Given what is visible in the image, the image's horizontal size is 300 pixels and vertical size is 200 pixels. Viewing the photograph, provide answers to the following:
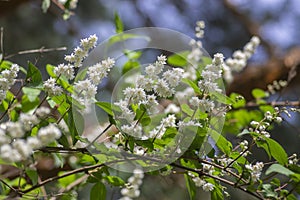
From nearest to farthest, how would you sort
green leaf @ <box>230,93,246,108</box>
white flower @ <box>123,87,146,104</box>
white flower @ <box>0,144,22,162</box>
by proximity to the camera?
white flower @ <box>0,144,22,162</box>
white flower @ <box>123,87,146,104</box>
green leaf @ <box>230,93,246,108</box>

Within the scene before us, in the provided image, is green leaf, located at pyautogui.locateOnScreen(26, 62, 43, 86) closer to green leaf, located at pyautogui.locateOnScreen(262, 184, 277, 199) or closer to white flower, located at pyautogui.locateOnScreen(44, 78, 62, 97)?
white flower, located at pyautogui.locateOnScreen(44, 78, 62, 97)

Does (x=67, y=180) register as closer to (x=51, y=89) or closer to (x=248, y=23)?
(x=51, y=89)

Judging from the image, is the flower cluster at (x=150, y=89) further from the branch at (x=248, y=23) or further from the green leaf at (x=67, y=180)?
the branch at (x=248, y=23)

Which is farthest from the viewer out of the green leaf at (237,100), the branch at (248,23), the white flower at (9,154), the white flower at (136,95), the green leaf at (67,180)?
the branch at (248,23)

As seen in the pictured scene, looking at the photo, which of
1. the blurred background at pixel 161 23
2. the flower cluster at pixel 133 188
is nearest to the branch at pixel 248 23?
the blurred background at pixel 161 23

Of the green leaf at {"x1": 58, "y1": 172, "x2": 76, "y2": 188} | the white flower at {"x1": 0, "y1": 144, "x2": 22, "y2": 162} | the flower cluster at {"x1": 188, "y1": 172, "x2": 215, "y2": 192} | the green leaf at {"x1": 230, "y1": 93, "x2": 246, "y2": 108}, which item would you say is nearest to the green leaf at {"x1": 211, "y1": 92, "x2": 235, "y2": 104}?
the green leaf at {"x1": 230, "y1": 93, "x2": 246, "y2": 108}

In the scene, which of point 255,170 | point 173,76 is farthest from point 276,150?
point 173,76

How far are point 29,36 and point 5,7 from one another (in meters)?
0.84

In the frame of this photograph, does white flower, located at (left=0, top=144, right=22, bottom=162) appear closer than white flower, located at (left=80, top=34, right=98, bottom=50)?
Yes

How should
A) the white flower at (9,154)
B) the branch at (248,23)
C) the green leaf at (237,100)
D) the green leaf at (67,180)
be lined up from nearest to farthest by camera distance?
1. the white flower at (9,154)
2. the green leaf at (237,100)
3. the green leaf at (67,180)
4. the branch at (248,23)

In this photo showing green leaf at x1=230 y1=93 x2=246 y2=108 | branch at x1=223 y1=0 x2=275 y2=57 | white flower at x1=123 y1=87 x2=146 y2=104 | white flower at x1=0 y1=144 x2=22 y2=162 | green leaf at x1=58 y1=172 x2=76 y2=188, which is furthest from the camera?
branch at x1=223 y1=0 x2=275 y2=57

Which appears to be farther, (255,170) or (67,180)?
(67,180)

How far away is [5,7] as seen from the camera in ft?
5.59

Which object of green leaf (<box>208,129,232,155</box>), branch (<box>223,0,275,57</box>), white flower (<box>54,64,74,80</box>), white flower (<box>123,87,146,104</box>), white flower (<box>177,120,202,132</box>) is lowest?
green leaf (<box>208,129,232,155</box>)
